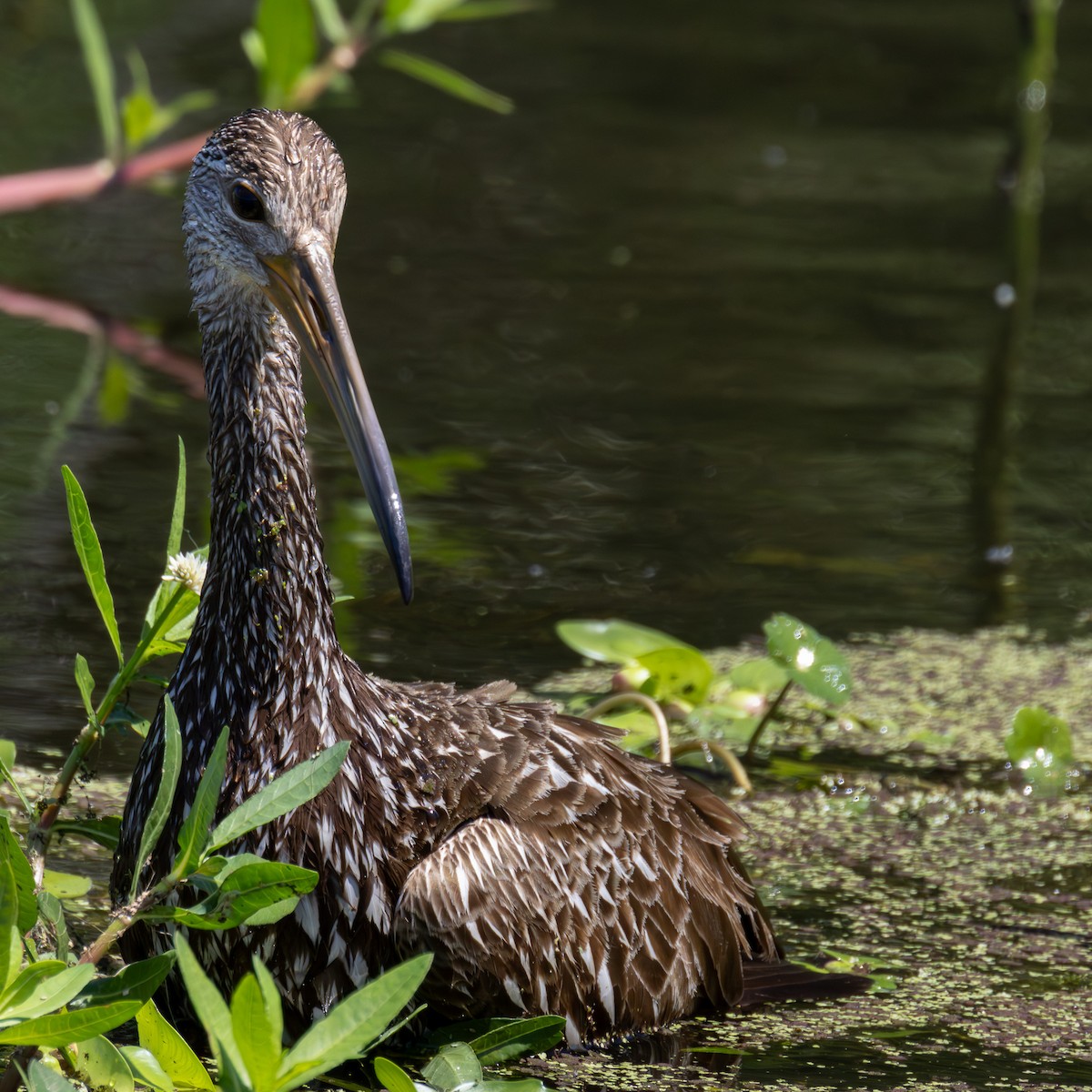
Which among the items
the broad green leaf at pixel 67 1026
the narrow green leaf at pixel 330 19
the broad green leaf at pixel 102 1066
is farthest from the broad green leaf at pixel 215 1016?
the narrow green leaf at pixel 330 19

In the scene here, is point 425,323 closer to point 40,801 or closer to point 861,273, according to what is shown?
point 861,273

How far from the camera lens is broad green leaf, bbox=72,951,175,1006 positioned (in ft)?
11.3

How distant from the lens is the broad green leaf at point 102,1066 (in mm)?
3512

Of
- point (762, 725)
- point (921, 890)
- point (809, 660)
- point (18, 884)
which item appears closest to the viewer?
point (18, 884)

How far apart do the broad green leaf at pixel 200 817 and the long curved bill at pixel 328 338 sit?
0.79 m

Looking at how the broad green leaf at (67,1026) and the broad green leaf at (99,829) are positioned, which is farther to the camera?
the broad green leaf at (99,829)

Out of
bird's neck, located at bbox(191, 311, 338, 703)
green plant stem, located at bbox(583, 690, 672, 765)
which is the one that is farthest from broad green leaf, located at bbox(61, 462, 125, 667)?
green plant stem, located at bbox(583, 690, 672, 765)

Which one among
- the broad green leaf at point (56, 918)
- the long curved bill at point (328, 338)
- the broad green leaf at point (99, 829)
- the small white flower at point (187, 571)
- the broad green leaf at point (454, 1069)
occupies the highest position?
the long curved bill at point (328, 338)

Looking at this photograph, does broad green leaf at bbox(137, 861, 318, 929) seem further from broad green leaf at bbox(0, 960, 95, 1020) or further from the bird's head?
the bird's head

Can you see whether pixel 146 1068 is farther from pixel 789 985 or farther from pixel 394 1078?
pixel 789 985

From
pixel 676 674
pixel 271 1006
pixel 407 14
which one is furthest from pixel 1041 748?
pixel 407 14

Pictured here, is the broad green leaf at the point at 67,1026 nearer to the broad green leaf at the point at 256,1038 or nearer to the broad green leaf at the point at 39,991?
the broad green leaf at the point at 39,991

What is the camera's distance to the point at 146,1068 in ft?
11.7

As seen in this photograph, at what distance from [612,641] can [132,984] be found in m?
2.75
